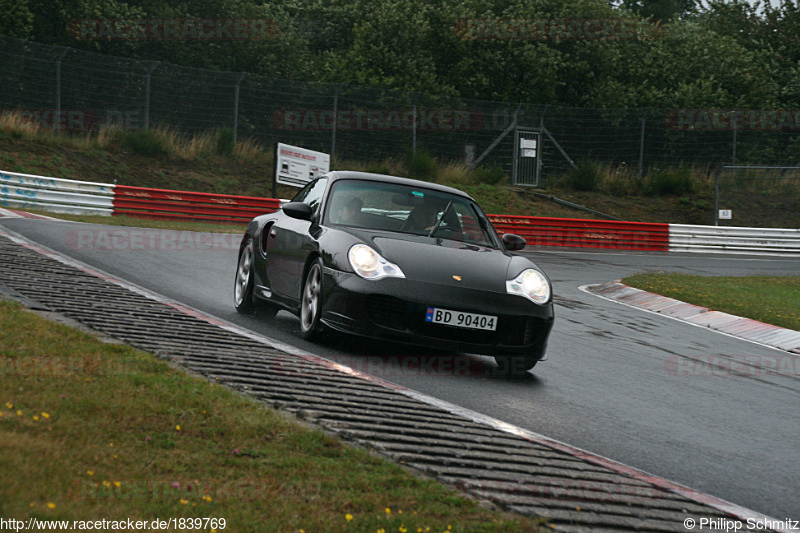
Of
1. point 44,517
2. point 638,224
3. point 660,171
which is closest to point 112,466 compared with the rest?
point 44,517

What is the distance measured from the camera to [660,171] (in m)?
35.6

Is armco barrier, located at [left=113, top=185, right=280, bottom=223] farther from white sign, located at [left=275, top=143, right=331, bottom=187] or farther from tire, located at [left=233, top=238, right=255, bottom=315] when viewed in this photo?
tire, located at [left=233, top=238, right=255, bottom=315]

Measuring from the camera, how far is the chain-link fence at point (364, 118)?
27.4 metres

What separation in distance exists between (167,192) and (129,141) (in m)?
6.81

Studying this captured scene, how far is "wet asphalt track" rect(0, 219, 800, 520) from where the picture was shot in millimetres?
5586

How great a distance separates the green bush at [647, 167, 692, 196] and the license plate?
97.5 ft

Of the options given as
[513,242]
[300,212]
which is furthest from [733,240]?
[300,212]

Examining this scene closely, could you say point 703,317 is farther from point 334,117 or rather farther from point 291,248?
point 334,117

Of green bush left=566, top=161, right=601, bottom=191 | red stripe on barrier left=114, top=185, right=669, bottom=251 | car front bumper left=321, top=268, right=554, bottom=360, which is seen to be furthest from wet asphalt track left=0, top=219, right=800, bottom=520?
green bush left=566, top=161, right=601, bottom=191

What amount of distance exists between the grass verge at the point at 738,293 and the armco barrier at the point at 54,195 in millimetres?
12567

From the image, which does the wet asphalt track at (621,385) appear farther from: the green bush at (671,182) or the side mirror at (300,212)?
the green bush at (671,182)

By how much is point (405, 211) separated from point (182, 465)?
4.94m

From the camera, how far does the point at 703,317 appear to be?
14.1 metres

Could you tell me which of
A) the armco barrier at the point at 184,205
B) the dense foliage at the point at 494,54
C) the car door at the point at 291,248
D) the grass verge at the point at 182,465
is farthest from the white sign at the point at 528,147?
Answer: the grass verge at the point at 182,465
